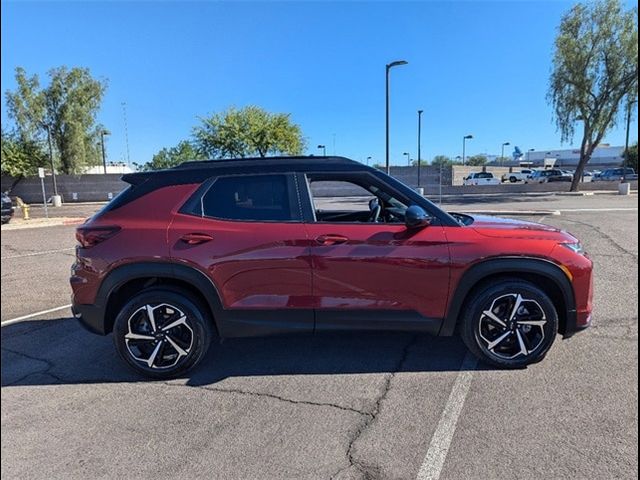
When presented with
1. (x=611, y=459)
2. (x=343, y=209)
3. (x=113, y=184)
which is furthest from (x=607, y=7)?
(x=113, y=184)

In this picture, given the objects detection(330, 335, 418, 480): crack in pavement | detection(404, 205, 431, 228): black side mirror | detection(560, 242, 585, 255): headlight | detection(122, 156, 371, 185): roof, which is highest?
detection(122, 156, 371, 185): roof

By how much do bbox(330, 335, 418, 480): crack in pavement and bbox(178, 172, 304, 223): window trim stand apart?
1.49m

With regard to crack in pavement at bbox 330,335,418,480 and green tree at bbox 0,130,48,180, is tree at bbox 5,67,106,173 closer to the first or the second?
green tree at bbox 0,130,48,180

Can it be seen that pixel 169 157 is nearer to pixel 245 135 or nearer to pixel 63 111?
pixel 63 111

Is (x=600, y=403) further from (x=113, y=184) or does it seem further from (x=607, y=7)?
(x=113, y=184)

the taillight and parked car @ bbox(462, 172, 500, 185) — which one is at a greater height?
parked car @ bbox(462, 172, 500, 185)

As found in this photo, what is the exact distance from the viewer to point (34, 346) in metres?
4.41

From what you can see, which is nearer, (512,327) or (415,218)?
(415,218)

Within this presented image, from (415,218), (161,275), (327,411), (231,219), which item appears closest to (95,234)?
(161,275)

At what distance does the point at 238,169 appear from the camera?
12.2 ft

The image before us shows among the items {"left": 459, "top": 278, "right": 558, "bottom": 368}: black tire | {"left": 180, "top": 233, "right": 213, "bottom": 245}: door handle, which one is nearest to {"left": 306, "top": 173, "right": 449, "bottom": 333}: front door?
{"left": 459, "top": 278, "right": 558, "bottom": 368}: black tire

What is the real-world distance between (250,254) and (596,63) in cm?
3334

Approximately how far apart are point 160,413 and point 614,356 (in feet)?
12.6

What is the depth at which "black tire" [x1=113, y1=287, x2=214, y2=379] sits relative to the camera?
357 centimetres
